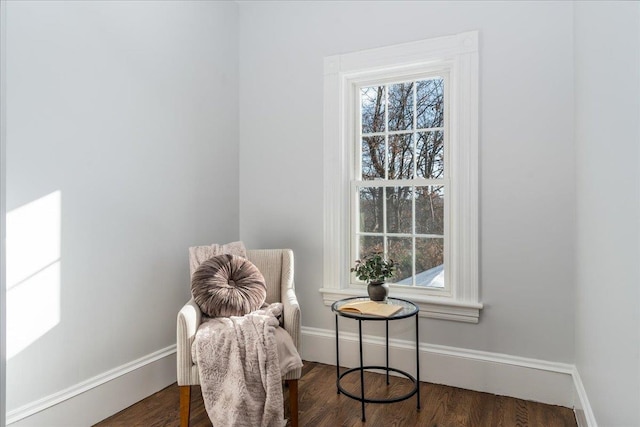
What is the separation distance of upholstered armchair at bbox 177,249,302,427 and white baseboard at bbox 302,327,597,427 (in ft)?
2.12

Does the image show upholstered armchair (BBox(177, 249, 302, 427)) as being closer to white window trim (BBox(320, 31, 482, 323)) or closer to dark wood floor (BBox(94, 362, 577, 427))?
dark wood floor (BBox(94, 362, 577, 427))

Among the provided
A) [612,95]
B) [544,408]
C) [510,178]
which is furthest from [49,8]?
[544,408]

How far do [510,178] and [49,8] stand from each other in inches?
101

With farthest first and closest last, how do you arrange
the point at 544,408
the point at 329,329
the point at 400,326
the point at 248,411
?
the point at 329,329
the point at 400,326
the point at 544,408
the point at 248,411

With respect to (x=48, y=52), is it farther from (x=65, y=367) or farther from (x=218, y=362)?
(x=218, y=362)

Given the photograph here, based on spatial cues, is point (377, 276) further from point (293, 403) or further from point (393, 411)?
point (293, 403)

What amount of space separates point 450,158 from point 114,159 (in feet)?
6.62

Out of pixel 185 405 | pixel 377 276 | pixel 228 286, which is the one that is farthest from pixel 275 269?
pixel 185 405

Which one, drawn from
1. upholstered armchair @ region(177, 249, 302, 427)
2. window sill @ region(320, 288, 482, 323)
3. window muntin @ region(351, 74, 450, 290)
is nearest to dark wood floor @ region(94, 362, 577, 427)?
upholstered armchair @ region(177, 249, 302, 427)

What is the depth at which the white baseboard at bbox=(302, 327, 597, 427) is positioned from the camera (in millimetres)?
2428

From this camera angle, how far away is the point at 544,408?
2395 mm

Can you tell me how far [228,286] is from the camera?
239 centimetres

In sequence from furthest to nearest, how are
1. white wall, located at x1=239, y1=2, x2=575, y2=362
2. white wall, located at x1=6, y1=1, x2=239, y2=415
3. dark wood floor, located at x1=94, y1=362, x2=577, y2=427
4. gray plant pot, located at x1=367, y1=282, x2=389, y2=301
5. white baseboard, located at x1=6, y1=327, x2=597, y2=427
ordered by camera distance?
gray plant pot, located at x1=367, y1=282, x2=389, y2=301
white wall, located at x1=239, y1=2, x2=575, y2=362
dark wood floor, located at x1=94, y1=362, x2=577, y2=427
white baseboard, located at x1=6, y1=327, x2=597, y2=427
white wall, located at x1=6, y1=1, x2=239, y2=415

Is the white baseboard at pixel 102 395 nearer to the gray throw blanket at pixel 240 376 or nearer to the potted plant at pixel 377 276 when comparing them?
the gray throw blanket at pixel 240 376
